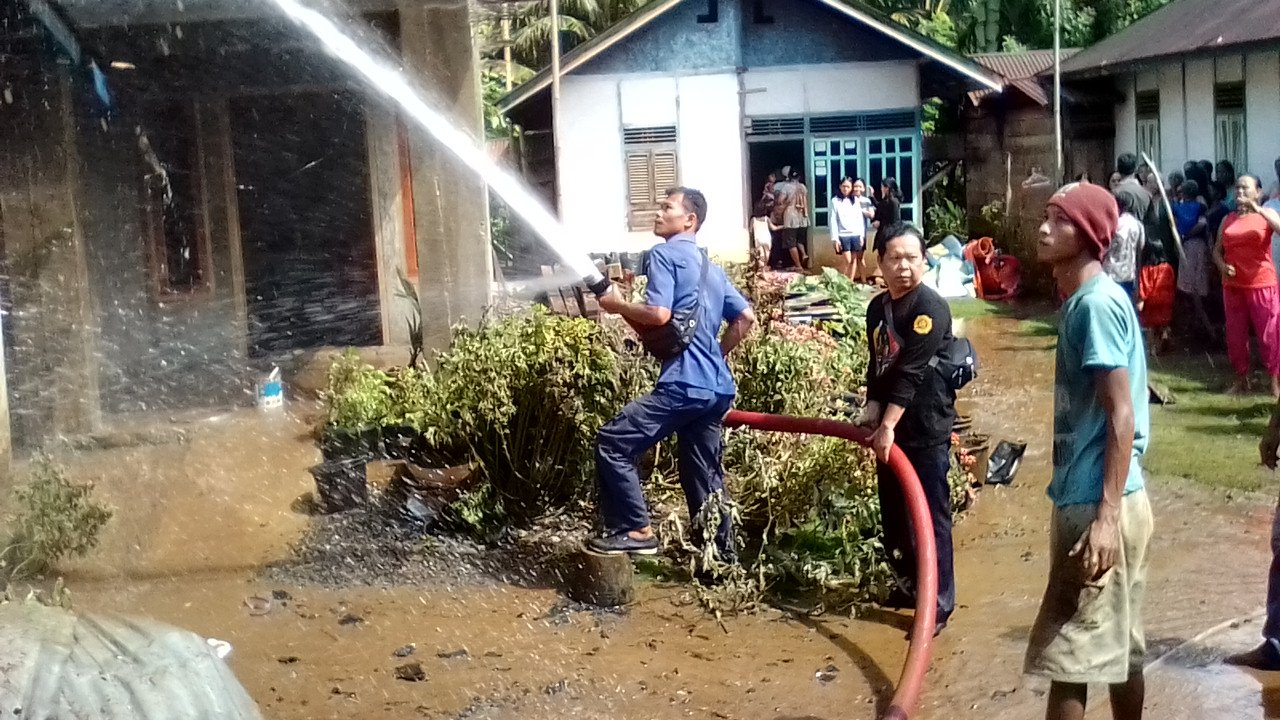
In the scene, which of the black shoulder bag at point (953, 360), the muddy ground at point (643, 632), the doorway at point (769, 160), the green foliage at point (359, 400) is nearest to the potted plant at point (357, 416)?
A: the green foliage at point (359, 400)

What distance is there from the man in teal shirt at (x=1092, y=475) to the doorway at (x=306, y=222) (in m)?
7.53

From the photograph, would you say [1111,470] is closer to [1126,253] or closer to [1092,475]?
[1092,475]

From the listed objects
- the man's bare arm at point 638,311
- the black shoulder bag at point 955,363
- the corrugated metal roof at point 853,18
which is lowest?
the black shoulder bag at point 955,363

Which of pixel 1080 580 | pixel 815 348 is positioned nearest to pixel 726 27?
pixel 815 348

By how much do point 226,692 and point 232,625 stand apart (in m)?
→ 3.19

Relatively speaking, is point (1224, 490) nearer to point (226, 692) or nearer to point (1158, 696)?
point (1158, 696)

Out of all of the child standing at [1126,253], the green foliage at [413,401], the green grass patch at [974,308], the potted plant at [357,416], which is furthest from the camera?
the green grass patch at [974,308]

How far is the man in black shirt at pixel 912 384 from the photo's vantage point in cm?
511

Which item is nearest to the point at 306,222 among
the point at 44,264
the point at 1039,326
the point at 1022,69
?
the point at 44,264

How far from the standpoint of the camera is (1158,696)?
4.55 m

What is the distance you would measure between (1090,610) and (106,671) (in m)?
2.44

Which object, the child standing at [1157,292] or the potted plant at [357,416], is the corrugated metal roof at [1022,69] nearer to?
the child standing at [1157,292]

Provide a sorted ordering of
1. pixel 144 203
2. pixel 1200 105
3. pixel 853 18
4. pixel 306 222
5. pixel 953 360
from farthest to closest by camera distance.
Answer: pixel 853 18, pixel 1200 105, pixel 306 222, pixel 144 203, pixel 953 360

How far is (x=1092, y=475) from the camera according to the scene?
361 centimetres
